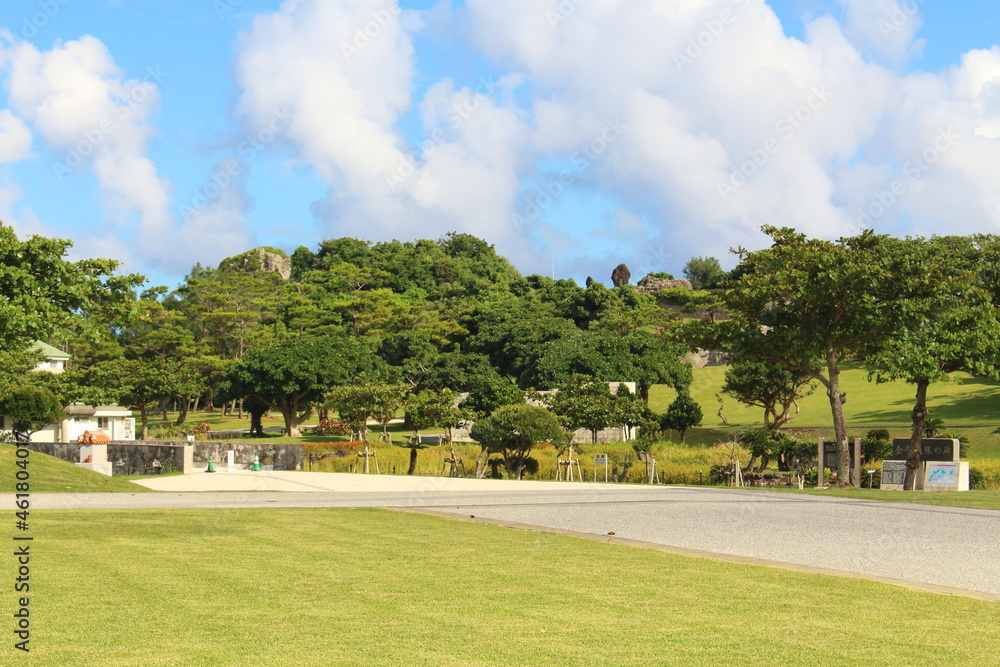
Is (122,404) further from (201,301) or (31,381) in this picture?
(201,301)

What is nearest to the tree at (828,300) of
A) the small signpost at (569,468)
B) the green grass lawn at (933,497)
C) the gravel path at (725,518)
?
the green grass lawn at (933,497)

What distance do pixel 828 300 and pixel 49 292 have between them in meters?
19.0

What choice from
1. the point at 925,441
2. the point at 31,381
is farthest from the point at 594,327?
the point at 925,441

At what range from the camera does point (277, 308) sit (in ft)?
286

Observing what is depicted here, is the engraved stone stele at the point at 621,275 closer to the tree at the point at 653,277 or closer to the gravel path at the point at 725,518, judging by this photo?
the tree at the point at 653,277

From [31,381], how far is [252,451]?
16.4m

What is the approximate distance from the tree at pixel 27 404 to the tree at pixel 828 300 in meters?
30.8

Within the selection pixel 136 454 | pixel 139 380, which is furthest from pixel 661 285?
pixel 136 454

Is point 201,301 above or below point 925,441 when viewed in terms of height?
above

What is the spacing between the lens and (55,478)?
22016mm

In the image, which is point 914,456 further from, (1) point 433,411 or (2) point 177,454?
(2) point 177,454

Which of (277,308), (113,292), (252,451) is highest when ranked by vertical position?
(277,308)

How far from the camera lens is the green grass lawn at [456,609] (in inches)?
223

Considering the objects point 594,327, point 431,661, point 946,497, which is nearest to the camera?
point 431,661
